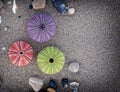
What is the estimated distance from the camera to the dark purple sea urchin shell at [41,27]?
3.31 meters

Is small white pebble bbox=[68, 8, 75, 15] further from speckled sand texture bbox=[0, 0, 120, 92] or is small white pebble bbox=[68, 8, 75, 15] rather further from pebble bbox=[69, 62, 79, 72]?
pebble bbox=[69, 62, 79, 72]

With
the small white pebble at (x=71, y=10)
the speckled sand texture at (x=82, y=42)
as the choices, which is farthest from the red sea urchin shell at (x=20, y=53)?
the small white pebble at (x=71, y=10)

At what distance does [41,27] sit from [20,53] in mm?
343

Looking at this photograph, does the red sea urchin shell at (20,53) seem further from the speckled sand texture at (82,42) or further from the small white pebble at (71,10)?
the small white pebble at (71,10)

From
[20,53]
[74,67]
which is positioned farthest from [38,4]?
[74,67]

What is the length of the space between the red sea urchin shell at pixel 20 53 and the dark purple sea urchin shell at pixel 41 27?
127 mm

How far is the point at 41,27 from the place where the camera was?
3.31m

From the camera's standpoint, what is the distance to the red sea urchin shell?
3307 millimetres

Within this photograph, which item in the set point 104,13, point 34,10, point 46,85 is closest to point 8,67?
point 46,85

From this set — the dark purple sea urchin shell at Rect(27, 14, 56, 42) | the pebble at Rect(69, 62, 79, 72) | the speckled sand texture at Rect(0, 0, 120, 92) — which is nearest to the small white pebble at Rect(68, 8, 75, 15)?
the speckled sand texture at Rect(0, 0, 120, 92)

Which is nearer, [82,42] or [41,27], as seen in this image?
[41,27]

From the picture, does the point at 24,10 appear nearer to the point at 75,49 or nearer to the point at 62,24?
the point at 62,24

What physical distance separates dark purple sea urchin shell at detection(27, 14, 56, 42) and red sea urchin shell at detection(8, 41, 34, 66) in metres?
0.13

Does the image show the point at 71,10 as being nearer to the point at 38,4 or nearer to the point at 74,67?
the point at 38,4
